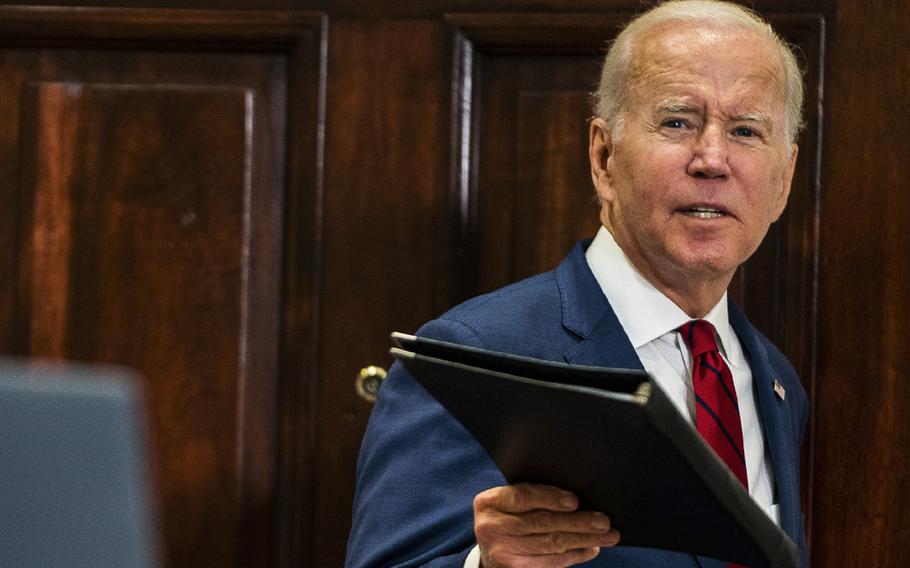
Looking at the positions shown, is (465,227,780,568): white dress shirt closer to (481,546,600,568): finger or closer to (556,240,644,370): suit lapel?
(556,240,644,370): suit lapel

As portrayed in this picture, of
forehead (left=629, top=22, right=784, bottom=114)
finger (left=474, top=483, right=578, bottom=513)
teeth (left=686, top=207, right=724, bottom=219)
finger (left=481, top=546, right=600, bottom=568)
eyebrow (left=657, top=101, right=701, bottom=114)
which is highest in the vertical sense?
forehead (left=629, top=22, right=784, bottom=114)

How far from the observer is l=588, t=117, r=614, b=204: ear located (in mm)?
1813

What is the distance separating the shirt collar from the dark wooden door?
413 millimetres

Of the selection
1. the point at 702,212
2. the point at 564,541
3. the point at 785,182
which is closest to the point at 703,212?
the point at 702,212

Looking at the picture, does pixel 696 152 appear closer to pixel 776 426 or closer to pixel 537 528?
pixel 776 426

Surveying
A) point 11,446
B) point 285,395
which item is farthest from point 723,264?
point 11,446

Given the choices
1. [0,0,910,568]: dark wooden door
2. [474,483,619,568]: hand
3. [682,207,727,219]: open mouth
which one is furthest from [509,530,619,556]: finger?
[0,0,910,568]: dark wooden door

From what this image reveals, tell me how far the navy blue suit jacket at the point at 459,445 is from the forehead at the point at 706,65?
26 centimetres

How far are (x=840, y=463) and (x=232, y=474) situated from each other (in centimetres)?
105

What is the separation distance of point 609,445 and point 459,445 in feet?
1.56

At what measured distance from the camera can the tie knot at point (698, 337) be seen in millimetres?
1724

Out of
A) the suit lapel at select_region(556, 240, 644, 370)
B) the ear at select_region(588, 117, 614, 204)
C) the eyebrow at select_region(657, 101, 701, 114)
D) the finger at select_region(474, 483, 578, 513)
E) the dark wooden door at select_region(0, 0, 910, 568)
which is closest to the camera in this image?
the finger at select_region(474, 483, 578, 513)

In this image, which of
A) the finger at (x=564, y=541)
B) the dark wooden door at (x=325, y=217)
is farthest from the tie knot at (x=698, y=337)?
the finger at (x=564, y=541)

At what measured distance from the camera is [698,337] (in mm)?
1732
